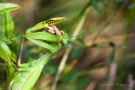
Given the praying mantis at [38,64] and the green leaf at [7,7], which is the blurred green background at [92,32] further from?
the green leaf at [7,7]

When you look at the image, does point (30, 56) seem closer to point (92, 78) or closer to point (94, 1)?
point (94, 1)

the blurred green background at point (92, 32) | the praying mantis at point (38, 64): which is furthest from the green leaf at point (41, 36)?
the blurred green background at point (92, 32)

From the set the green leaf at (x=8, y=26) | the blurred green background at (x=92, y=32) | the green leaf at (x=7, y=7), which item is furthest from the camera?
the blurred green background at (x=92, y=32)

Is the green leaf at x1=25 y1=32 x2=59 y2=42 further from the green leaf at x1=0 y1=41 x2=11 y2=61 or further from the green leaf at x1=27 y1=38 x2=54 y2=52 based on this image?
the green leaf at x1=0 y1=41 x2=11 y2=61

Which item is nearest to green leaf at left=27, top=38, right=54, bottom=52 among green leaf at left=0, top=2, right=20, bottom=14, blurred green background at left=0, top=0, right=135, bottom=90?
green leaf at left=0, top=2, right=20, bottom=14

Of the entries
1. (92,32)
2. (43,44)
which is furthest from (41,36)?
(92,32)

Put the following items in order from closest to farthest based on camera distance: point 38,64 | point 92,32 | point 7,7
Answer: point 7,7 < point 38,64 < point 92,32

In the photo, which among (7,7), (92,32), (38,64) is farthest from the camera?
(92,32)

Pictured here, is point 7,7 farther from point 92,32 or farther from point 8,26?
point 92,32

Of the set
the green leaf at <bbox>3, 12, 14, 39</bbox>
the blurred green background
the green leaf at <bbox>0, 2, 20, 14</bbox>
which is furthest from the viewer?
the blurred green background

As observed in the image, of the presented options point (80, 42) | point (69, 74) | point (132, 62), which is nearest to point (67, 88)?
point (69, 74)

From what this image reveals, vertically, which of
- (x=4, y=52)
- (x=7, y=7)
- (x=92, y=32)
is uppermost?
(x=92, y=32)
